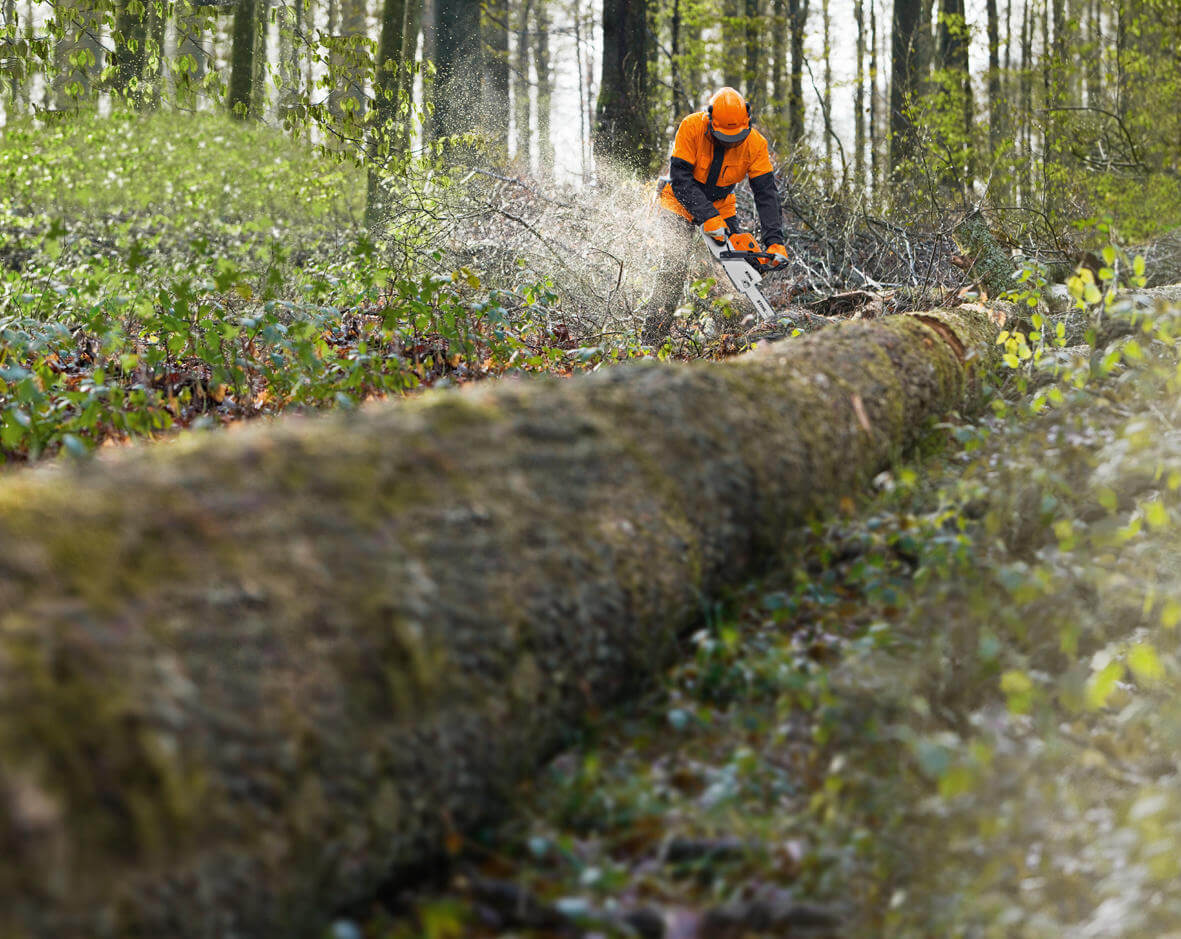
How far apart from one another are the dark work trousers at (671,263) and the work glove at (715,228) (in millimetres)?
427

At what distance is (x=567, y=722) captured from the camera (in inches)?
93.3

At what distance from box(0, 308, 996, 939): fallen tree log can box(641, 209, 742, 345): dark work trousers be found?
535 cm

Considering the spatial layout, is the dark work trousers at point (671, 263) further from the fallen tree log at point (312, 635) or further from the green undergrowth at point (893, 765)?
the fallen tree log at point (312, 635)

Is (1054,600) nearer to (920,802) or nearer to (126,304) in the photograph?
(920,802)

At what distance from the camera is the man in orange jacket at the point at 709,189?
756cm

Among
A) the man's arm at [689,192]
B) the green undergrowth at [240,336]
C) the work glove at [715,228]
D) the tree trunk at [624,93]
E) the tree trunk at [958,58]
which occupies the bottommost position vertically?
the green undergrowth at [240,336]

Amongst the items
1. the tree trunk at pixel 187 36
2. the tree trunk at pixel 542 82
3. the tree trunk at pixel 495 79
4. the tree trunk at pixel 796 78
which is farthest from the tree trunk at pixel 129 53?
the tree trunk at pixel 542 82

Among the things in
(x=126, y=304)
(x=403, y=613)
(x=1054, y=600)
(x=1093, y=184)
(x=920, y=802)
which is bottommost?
(x=920, y=802)

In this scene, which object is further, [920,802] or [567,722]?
[567,722]

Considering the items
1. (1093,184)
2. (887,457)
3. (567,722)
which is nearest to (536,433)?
(567,722)

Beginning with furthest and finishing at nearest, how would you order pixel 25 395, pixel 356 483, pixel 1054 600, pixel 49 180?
pixel 49 180 → pixel 25 395 → pixel 1054 600 → pixel 356 483

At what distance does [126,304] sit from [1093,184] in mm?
12214

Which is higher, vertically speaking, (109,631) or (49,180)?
(49,180)

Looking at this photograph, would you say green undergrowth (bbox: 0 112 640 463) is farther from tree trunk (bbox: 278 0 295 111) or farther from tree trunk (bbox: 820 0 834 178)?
tree trunk (bbox: 820 0 834 178)
